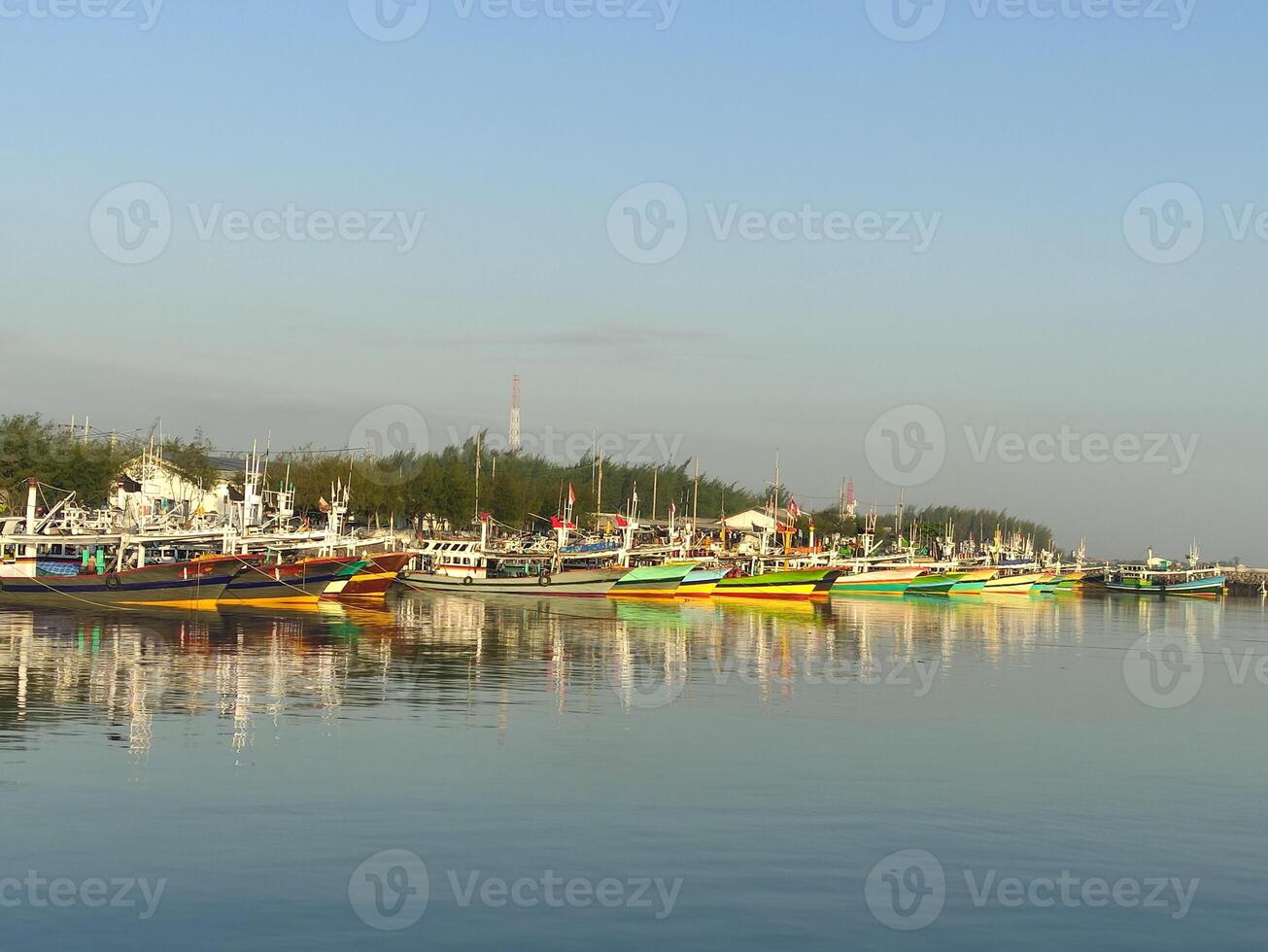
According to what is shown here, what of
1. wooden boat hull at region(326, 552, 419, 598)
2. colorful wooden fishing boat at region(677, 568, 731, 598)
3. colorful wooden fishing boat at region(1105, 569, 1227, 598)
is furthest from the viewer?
colorful wooden fishing boat at region(1105, 569, 1227, 598)

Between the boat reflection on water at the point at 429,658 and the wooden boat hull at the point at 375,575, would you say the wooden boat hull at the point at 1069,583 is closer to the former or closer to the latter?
the boat reflection on water at the point at 429,658

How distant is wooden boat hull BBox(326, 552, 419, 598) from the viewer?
88438 mm

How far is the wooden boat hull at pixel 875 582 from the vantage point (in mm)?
135500

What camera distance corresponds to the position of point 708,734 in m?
31.7

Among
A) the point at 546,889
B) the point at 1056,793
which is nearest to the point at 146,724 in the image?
the point at 546,889

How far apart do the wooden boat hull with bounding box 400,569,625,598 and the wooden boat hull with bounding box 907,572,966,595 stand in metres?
44.1

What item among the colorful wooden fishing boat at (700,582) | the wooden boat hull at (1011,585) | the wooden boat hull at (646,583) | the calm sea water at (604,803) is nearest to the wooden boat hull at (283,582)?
the calm sea water at (604,803)

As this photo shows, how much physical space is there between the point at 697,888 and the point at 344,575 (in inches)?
2659

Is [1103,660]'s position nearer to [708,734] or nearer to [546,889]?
[708,734]

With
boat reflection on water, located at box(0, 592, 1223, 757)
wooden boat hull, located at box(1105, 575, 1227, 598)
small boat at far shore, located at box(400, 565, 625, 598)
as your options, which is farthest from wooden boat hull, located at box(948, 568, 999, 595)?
boat reflection on water, located at box(0, 592, 1223, 757)

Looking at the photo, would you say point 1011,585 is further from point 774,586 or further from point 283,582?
point 283,582

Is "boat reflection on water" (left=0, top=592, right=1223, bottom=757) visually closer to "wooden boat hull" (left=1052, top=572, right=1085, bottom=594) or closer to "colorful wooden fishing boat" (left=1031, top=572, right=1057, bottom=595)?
"colorful wooden fishing boat" (left=1031, top=572, right=1057, bottom=595)

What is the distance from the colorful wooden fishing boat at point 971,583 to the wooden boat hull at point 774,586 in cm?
3631

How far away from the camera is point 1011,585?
6093 inches
